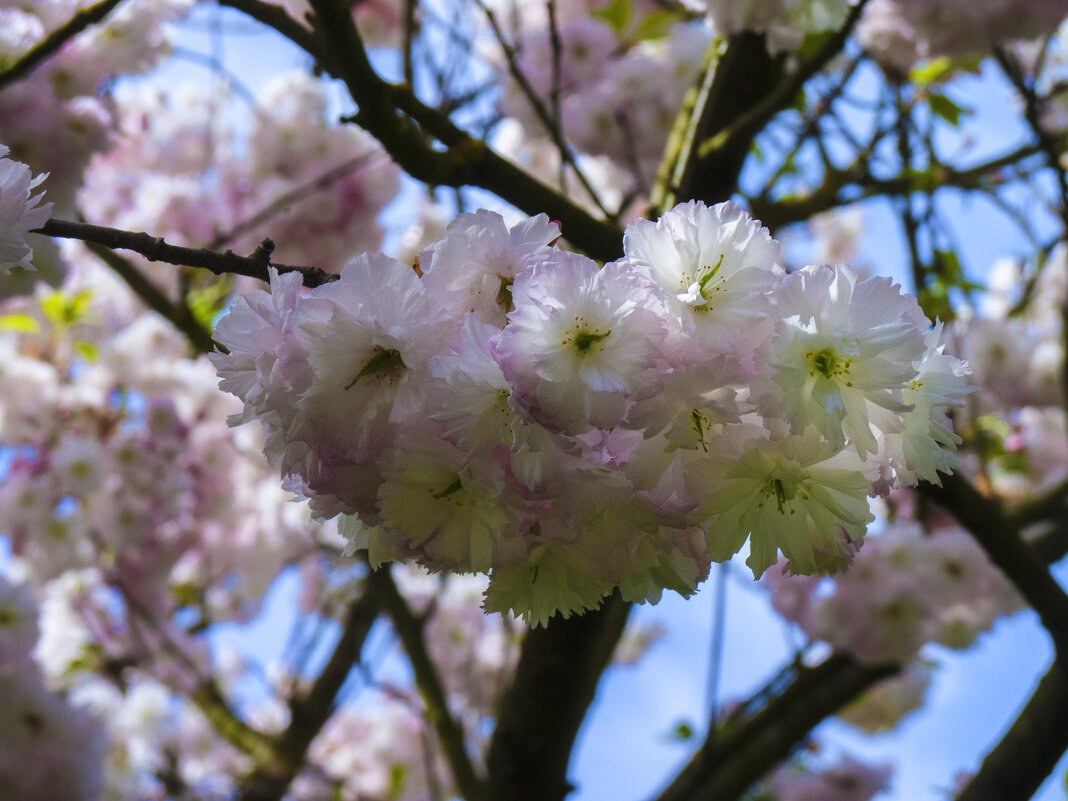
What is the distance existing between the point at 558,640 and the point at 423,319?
3.10ft

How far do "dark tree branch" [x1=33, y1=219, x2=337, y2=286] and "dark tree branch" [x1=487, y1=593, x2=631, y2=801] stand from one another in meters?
0.87

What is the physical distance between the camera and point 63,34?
3.46 feet

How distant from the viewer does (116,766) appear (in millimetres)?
4191

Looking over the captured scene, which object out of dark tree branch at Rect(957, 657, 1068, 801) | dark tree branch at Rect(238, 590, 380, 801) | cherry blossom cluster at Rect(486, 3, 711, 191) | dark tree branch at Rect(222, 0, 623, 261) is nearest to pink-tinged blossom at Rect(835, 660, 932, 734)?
dark tree branch at Rect(957, 657, 1068, 801)

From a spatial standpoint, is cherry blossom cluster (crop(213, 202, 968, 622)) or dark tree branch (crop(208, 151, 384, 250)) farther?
dark tree branch (crop(208, 151, 384, 250))

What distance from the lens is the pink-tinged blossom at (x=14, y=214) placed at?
23.6 inches

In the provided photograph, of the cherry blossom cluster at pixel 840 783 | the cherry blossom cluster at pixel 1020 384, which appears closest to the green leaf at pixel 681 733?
the cherry blossom cluster at pixel 840 783

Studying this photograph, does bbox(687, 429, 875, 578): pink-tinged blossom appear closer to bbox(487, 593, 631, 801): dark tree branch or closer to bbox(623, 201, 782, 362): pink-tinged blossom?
bbox(623, 201, 782, 362): pink-tinged blossom

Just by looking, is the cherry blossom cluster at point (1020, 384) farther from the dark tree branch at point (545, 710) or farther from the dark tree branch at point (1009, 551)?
the dark tree branch at point (545, 710)

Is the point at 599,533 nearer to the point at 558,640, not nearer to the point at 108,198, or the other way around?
the point at 558,640

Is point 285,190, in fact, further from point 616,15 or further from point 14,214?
point 14,214

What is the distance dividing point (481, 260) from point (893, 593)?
6.30ft

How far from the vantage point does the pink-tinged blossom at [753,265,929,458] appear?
1.77ft

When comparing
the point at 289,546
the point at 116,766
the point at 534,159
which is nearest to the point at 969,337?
the point at 534,159
